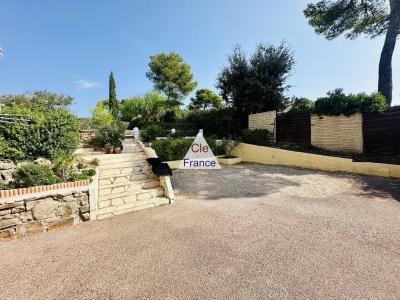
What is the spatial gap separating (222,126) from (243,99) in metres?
2.37

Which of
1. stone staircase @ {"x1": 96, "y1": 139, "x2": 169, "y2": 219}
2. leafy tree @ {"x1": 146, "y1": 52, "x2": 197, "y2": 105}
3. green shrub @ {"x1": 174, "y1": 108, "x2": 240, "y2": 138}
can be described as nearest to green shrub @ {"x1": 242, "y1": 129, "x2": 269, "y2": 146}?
green shrub @ {"x1": 174, "y1": 108, "x2": 240, "y2": 138}

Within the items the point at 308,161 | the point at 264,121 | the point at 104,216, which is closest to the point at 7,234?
the point at 104,216

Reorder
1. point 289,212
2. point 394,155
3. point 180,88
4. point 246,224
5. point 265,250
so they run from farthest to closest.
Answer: point 180,88 < point 394,155 < point 289,212 < point 246,224 < point 265,250

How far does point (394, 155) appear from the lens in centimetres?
827

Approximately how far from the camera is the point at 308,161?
31.5ft

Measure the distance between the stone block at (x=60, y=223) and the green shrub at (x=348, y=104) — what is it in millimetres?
10918

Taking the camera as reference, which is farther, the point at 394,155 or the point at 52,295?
the point at 394,155

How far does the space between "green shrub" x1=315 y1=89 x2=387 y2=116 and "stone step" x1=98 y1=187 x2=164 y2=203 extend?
8.74 m

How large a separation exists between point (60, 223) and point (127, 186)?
72.4 inches

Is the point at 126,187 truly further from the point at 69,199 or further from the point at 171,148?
the point at 171,148

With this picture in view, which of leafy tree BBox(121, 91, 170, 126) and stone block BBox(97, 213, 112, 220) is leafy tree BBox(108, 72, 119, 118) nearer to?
leafy tree BBox(121, 91, 170, 126)

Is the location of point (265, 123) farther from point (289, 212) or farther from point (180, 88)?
point (180, 88)

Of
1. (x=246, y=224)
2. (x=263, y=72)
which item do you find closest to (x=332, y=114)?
(x=263, y=72)

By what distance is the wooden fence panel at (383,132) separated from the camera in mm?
8203
